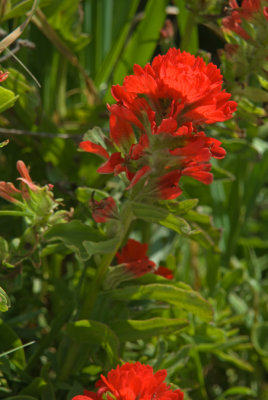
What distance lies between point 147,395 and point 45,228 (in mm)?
277

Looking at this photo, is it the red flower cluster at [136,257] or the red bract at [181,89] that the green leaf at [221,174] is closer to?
the red flower cluster at [136,257]

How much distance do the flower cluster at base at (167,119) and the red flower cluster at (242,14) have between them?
0.22 metres

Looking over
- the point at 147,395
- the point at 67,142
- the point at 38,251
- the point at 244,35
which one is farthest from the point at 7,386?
the point at 244,35

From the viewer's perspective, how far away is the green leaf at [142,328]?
0.82 meters

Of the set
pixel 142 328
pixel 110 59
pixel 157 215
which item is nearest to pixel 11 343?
pixel 142 328

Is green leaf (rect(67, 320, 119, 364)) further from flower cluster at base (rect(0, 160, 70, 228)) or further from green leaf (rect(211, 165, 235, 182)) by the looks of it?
green leaf (rect(211, 165, 235, 182))

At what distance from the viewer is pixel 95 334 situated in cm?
79

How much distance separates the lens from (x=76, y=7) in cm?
111

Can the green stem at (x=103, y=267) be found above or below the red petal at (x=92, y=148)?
below

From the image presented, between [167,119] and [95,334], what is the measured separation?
32 centimetres

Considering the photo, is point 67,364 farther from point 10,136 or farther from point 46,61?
point 46,61

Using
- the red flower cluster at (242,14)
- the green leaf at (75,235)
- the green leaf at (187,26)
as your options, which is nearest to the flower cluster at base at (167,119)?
the green leaf at (75,235)

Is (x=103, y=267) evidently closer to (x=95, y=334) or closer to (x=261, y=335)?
(x=95, y=334)

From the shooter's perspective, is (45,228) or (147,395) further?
(45,228)
